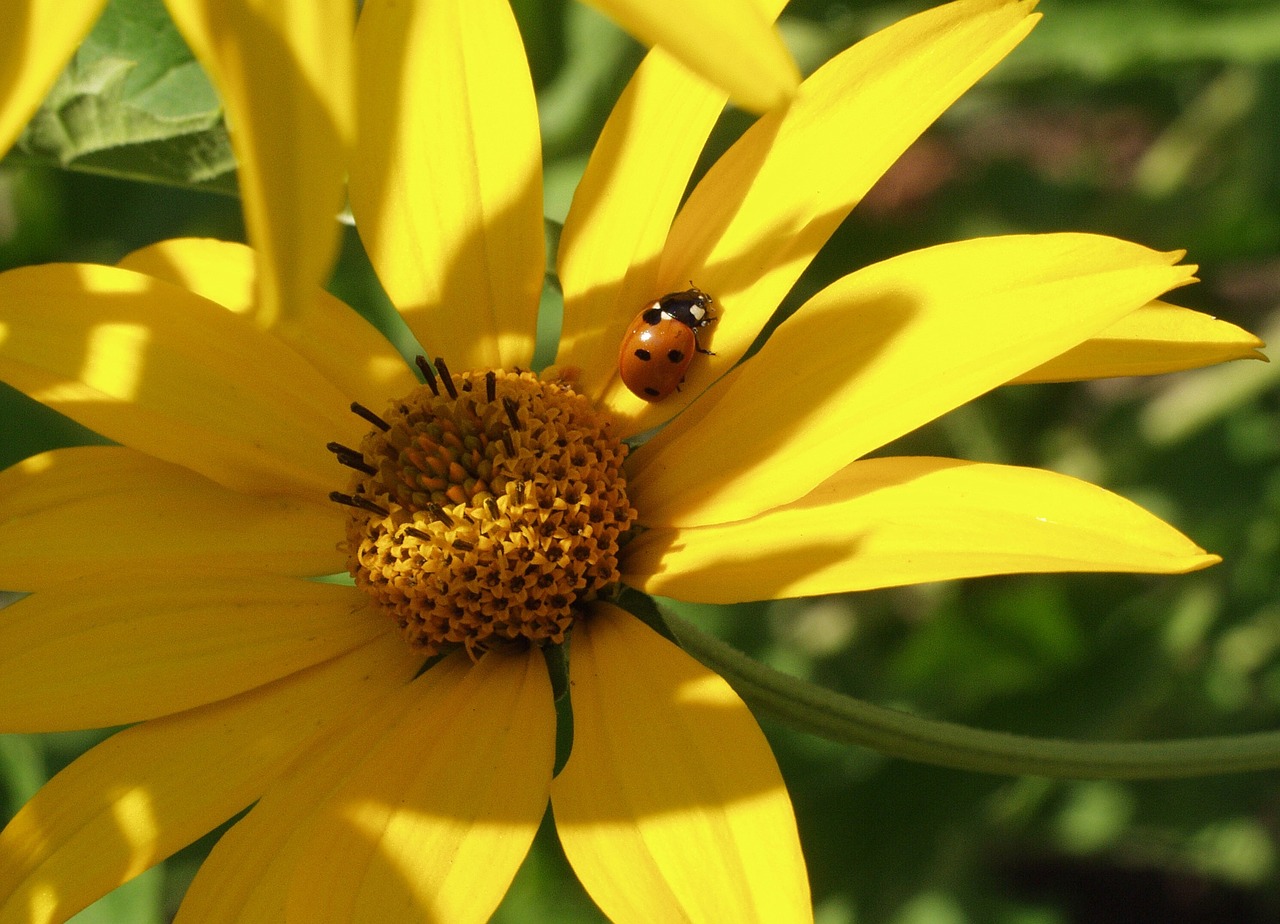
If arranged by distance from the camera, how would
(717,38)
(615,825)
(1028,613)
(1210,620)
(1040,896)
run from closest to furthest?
(717,38), (615,825), (1210,620), (1028,613), (1040,896)

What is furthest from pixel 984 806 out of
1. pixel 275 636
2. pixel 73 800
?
pixel 73 800

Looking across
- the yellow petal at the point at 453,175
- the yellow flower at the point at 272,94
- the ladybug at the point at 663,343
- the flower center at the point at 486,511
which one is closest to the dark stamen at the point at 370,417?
the flower center at the point at 486,511

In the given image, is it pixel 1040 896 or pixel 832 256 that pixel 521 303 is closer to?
pixel 832 256

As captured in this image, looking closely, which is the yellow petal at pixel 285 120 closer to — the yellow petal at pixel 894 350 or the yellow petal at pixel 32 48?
the yellow petal at pixel 32 48

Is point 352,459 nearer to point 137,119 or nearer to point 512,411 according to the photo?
point 512,411

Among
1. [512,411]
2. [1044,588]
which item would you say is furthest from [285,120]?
[1044,588]

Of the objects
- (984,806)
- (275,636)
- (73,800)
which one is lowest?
(73,800)

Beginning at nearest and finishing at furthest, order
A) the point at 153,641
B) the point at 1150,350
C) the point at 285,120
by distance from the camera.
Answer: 1. the point at 285,120
2. the point at 1150,350
3. the point at 153,641
